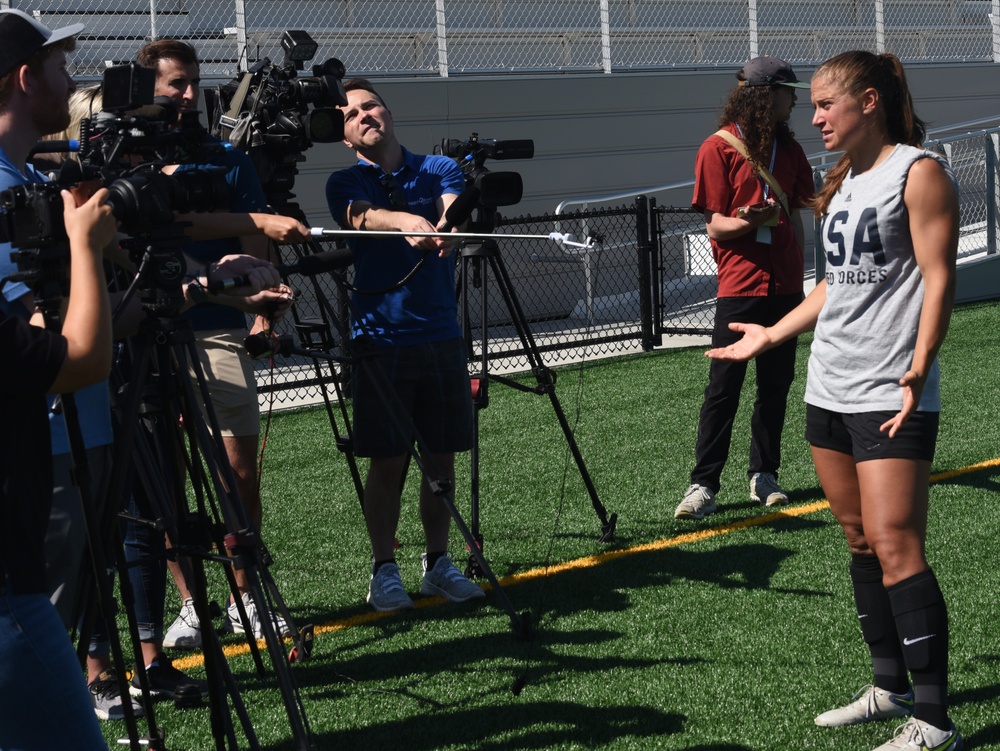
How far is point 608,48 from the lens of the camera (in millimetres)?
13859

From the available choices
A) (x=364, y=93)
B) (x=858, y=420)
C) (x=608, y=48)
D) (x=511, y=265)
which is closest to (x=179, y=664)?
(x=364, y=93)

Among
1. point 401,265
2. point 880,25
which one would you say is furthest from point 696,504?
point 880,25

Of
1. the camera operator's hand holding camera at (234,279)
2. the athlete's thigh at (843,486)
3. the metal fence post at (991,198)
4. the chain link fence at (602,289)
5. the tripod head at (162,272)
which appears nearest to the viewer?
the tripod head at (162,272)

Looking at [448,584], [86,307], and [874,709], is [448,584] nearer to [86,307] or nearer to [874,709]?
[874,709]

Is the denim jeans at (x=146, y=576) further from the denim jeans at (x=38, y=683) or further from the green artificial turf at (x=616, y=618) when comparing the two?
the denim jeans at (x=38, y=683)

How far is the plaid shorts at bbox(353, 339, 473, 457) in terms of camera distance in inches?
182

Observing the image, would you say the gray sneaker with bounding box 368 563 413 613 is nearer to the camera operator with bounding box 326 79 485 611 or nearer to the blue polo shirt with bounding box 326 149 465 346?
the camera operator with bounding box 326 79 485 611

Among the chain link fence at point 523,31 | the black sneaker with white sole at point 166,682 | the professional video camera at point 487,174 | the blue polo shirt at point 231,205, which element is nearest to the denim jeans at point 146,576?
the black sneaker with white sole at point 166,682

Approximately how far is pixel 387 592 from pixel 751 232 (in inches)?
89.6

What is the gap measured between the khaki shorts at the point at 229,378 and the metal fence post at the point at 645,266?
22.4 ft

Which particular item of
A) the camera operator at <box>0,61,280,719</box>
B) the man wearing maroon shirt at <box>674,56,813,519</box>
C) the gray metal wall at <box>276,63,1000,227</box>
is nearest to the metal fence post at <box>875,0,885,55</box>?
the gray metal wall at <box>276,63,1000,227</box>

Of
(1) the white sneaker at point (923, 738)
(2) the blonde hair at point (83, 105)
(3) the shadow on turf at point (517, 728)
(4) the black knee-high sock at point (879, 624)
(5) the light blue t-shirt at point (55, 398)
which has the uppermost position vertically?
(2) the blonde hair at point (83, 105)

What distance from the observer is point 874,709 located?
133 inches

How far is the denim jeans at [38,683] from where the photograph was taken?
217cm
